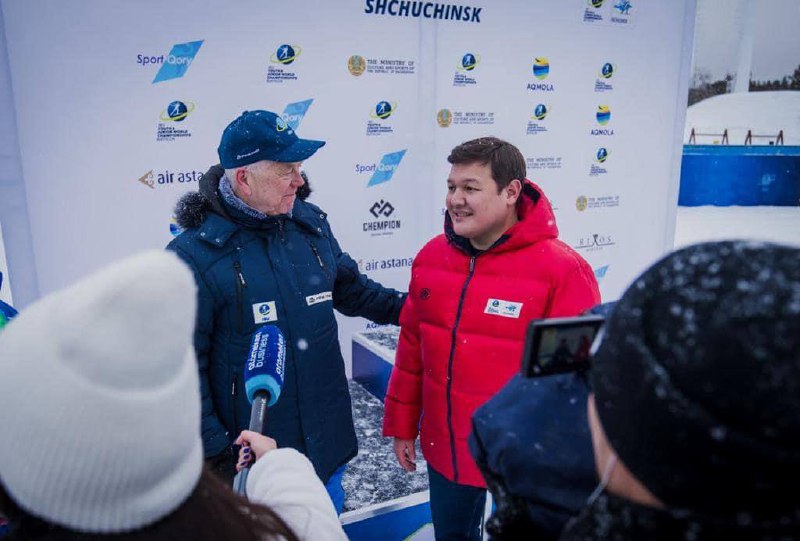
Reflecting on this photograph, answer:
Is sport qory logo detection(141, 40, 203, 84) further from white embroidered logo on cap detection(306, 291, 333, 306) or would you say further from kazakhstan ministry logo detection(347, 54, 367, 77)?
white embroidered logo on cap detection(306, 291, 333, 306)

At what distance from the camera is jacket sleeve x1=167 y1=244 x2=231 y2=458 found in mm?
1563

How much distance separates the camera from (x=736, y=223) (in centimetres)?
1071

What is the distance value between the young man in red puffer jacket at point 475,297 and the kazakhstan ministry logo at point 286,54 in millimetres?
1698

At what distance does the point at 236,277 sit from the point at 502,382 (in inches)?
34.1

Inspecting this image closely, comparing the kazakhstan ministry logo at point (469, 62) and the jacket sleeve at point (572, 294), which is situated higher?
the kazakhstan ministry logo at point (469, 62)

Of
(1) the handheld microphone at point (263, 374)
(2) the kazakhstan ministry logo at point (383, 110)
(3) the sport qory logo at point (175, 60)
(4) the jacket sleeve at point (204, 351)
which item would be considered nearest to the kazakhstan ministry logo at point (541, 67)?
(2) the kazakhstan ministry logo at point (383, 110)

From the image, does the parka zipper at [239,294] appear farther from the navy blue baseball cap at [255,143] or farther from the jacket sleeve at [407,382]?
the jacket sleeve at [407,382]

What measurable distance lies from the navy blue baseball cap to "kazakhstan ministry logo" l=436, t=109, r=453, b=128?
80.7 inches

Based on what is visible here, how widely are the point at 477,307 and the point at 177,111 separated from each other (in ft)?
6.70

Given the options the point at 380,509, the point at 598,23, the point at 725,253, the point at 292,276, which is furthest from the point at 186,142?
the point at 598,23

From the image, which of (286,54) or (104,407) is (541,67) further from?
(104,407)

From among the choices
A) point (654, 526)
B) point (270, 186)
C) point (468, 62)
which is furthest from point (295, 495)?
point (468, 62)

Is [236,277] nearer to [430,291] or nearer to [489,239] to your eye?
[430,291]

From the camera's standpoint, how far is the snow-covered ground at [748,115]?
2394cm
